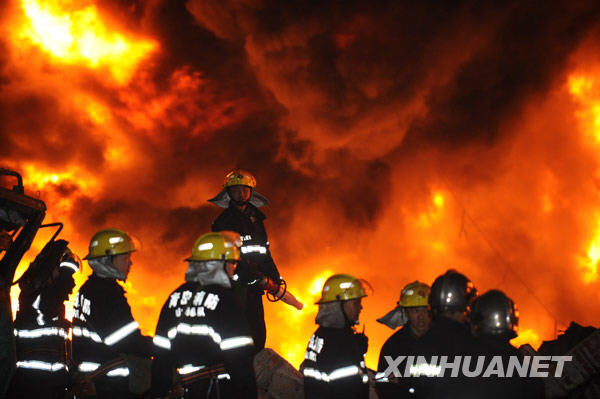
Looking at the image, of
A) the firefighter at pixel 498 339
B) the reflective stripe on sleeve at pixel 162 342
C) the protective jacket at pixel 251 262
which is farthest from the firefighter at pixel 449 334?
the protective jacket at pixel 251 262

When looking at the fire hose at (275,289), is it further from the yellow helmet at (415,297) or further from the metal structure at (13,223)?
the metal structure at (13,223)

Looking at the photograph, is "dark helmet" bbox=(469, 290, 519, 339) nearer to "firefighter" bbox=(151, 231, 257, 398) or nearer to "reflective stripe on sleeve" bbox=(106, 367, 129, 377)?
"firefighter" bbox=(151, 231, 257, 398)

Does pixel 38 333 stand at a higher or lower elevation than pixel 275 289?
lower

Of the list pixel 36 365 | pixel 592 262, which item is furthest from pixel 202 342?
pixel 592 262

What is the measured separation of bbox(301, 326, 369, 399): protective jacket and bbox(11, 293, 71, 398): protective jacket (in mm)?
3257

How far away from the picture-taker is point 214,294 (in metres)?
4.34

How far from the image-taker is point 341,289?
520cm

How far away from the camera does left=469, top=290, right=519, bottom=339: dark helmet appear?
4184 mm

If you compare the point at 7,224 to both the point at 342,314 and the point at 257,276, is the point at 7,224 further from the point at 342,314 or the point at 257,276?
the point at 342,314

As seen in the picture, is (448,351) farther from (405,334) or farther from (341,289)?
(405,334)

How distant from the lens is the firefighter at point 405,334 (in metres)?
5.43


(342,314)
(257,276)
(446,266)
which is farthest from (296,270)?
(342,314)

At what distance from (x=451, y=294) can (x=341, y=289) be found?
1.15m

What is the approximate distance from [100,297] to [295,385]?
289cm
